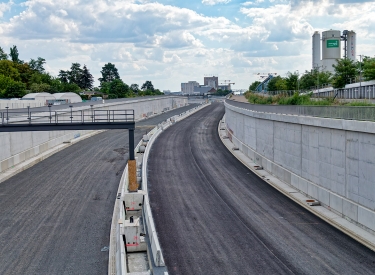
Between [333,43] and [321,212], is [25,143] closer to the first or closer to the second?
[321,212]

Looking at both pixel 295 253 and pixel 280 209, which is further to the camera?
pixel 280 209

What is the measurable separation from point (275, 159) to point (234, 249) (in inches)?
698

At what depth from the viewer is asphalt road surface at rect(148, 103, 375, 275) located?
18516mm

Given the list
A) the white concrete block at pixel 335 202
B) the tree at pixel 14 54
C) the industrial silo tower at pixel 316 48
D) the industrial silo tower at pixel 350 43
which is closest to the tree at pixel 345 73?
the white concrete block at pixel 335 202

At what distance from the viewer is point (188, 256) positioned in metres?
19.7

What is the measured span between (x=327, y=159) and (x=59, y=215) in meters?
16.3

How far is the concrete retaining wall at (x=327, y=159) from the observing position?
2227 cm

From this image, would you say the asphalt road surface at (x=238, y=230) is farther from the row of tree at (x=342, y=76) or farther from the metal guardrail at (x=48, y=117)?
the row of tree at (x=342, y=76)

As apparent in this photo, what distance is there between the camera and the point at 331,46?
4589 inches

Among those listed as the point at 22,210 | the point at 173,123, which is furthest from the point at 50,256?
the point at 173,123

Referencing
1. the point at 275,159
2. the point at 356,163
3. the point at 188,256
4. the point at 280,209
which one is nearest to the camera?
the point at 188,256

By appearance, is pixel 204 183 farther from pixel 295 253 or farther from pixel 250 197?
pixel 295 253

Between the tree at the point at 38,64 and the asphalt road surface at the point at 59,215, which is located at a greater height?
the tree at the point at 38,64

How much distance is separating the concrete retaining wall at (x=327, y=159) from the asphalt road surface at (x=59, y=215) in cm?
1245
